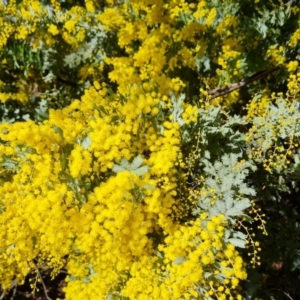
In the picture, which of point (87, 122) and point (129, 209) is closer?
point (129, 209)

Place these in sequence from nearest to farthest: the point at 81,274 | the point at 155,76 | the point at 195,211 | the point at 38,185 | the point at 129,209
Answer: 1. the point at 129,209
2. the point at 38,185
3. the point at 195,211
4. the point at 81,274
5. the point at 155,76

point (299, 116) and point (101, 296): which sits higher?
point (299, 116)

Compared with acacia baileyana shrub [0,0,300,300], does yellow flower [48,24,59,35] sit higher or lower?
higher

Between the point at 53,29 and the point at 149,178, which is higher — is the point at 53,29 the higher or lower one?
the higher one

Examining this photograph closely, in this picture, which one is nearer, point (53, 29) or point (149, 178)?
point (149, 178)

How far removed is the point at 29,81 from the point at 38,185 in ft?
10.5

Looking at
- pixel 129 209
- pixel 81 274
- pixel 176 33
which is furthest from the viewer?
pixel 176 33

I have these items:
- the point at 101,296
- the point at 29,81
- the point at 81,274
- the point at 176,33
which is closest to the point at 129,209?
the point at 101,296

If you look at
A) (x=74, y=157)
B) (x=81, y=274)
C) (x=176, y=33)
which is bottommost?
(x=81, y=274)

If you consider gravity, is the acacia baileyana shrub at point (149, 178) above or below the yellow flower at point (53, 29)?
below

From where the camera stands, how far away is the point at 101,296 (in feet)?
9.74

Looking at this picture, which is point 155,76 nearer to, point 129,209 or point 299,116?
point 299,116

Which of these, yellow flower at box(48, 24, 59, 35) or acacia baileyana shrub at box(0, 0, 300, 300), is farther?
yellow flower at box(48, 24, 59, 35)

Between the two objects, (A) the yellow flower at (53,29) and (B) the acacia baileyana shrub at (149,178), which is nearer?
(B) the acacia baileyana shrub at (149,178)
